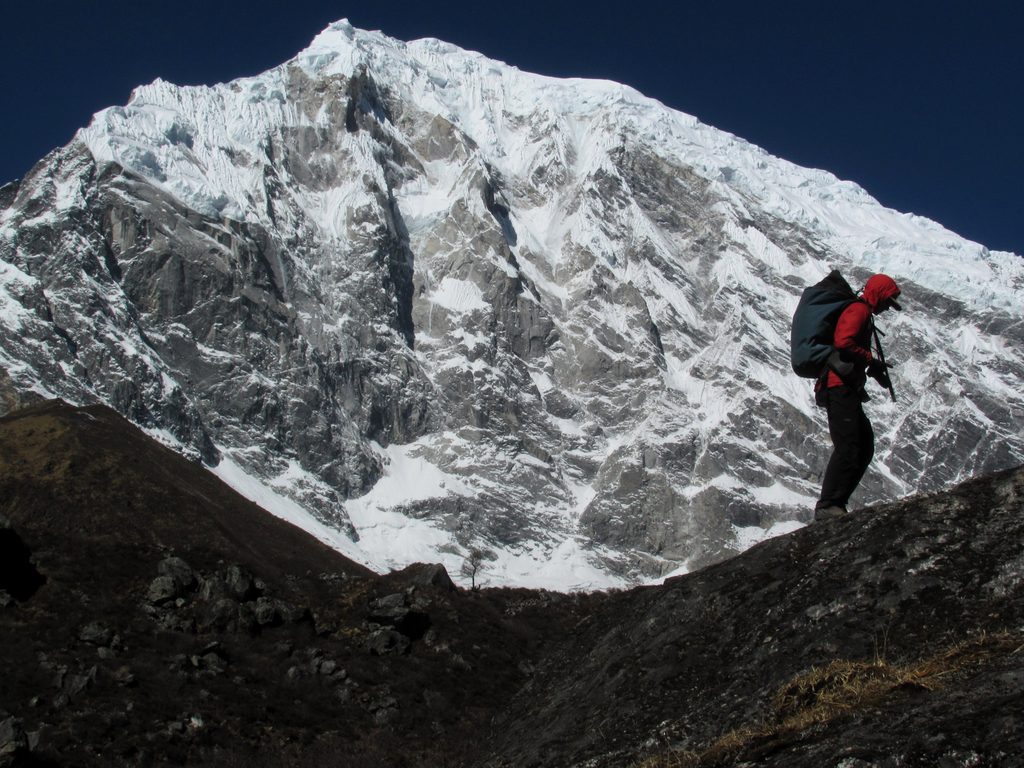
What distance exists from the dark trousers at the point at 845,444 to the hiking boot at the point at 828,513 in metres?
0.06

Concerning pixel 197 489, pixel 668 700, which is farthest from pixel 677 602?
pixel 197 489

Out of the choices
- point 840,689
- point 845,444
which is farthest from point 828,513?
point 840,689

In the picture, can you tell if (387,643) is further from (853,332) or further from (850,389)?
(853,332)

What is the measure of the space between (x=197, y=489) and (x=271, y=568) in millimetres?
15123

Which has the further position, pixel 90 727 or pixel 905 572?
pixel 90 727

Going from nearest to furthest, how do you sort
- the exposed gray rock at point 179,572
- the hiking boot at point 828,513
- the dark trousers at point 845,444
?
the dark trousers at point 845,444, the hiking boot at point 828,513, the exposed gray rock at point 179,572

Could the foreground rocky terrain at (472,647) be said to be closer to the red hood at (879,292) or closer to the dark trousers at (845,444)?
the dark trousers at (845,444)

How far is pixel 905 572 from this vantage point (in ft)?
34.7

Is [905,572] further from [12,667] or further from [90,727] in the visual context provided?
[12,667]

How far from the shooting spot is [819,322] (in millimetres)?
12797

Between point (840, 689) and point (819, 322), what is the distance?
510cm

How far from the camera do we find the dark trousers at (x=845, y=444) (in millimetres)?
12906

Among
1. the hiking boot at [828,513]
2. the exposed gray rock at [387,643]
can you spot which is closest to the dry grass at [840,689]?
the hiking boot at [828,513]

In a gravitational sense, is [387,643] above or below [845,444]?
below
